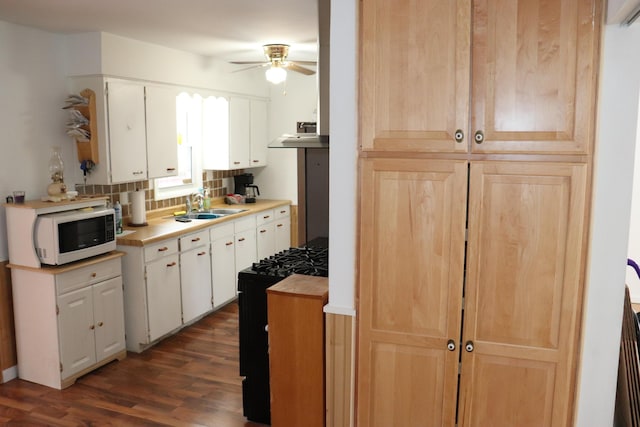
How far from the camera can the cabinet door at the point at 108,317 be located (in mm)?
3799

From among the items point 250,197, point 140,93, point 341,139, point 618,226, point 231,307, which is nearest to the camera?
point 618,226

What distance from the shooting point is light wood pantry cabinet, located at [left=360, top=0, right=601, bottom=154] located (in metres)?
1.74

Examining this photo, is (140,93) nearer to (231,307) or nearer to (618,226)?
(231,307)

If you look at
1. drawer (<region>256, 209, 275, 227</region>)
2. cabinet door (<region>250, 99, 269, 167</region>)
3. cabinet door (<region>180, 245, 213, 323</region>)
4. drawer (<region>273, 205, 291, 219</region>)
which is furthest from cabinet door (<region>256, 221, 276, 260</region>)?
cabinet door (<region>180, 245, 213, 323</region>)

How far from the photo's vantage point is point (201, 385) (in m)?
3.64

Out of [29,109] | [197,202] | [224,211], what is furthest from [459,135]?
[197,202]

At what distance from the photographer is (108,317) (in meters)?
3.89

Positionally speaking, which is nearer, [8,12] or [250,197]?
[8,12]

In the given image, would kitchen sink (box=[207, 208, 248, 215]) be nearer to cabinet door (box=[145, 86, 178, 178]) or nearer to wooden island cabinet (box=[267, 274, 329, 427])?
cabinet door (box=[145, 86, 178, 178])

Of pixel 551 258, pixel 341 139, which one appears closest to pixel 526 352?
pixel 551 258

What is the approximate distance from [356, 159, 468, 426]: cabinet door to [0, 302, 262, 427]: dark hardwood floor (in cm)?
143

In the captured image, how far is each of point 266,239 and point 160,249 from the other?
1.74 meters

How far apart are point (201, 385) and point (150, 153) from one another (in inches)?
82.3

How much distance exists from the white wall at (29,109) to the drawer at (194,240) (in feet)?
3.70
